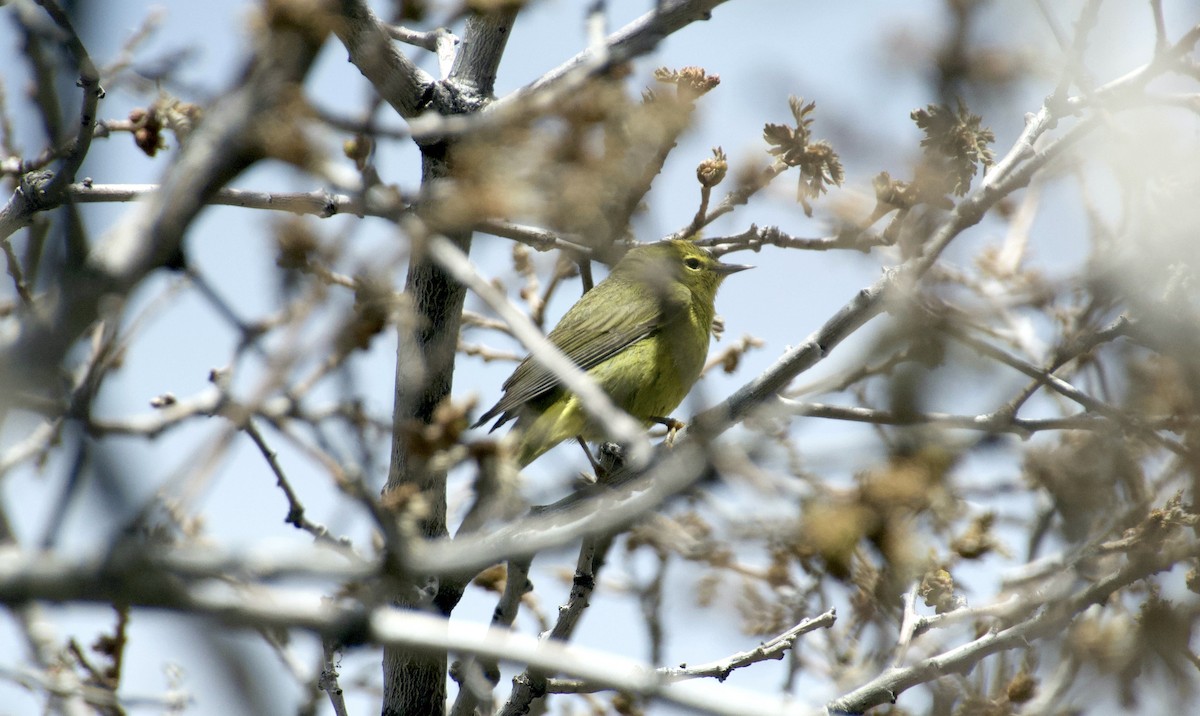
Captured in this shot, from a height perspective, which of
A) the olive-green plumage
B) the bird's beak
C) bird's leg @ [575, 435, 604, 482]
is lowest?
bird's leg @ [575, 435, 604, 482]

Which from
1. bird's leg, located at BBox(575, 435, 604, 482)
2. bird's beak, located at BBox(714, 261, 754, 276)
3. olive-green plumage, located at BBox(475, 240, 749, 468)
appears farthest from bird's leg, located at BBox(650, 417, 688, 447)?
bird's beak, located at BBox(714, 261, 754, 276)

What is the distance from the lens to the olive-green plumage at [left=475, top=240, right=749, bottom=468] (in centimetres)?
550

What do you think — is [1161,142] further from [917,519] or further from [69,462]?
[69,462]

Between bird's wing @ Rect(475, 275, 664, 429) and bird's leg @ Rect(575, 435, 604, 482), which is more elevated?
bird's wing @ Rect(475, 275, 664, 429)

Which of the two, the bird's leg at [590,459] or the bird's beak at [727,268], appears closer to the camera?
the bird's leg at [590,459]

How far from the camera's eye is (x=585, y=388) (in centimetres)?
164

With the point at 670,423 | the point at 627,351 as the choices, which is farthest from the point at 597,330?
the point at 670,423

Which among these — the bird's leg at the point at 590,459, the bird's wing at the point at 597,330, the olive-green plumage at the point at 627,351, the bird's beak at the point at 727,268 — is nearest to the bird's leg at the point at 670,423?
the olive-green plumage at the point at 627,351

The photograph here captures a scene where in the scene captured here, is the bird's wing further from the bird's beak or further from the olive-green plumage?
the bird's beak

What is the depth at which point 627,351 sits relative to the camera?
6227 mm

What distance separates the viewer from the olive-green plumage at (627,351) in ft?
18.0

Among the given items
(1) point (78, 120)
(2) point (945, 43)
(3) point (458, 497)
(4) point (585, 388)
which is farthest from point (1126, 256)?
(1) point (78, 120)

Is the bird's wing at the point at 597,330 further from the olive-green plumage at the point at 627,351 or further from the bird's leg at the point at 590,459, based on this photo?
the bird's leg at the point at 590,459

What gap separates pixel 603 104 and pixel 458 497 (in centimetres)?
260
